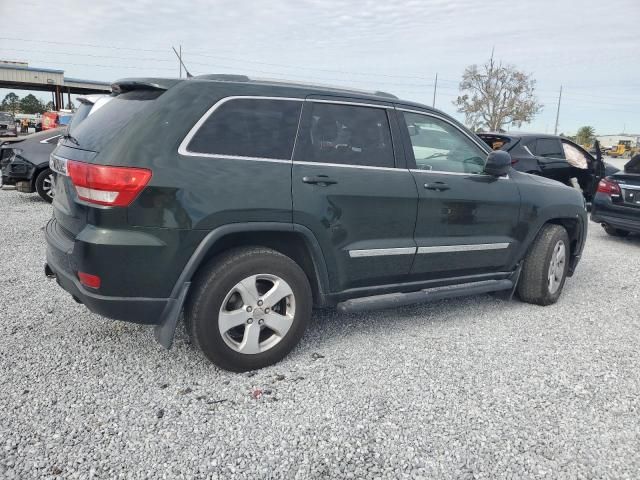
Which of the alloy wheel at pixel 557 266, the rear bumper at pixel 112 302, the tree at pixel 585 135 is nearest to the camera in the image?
the rear bumper at pixel 112 302

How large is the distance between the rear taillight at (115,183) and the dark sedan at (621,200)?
7544mm

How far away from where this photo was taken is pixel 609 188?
796cm

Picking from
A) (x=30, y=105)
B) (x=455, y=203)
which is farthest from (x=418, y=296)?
(x=30, y=105)

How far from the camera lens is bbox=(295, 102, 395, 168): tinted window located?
3.24 metres

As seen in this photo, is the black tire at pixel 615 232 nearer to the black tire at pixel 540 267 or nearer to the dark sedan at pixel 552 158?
the dark sedan at pixel 552 158

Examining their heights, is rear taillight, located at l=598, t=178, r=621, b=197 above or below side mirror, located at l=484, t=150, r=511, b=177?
below

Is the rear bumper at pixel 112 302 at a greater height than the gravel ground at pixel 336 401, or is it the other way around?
the rear bumper at pixel 112 302

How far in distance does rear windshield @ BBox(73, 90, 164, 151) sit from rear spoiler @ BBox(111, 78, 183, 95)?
25 millimetres

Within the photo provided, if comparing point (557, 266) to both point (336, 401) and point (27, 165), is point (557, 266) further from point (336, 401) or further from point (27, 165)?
point (27, 165)

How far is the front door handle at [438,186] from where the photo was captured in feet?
12.0

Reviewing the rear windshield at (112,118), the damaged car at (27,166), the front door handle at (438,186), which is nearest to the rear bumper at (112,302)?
the rear windshield at (112,118)

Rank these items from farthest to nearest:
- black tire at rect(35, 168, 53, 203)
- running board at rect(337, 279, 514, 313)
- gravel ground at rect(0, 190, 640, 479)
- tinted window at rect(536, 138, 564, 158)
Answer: tinted window at rect(536, 138, 564, 158) → black tire at rect(35, 168, 53, 203) → running board at rect(337, 279, 514, 313) → gravel ground at rect(0, 190, 640, 479)

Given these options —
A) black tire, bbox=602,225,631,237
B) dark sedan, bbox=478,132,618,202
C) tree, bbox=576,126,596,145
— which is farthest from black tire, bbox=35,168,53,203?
tree, bbox=576,126,596,145

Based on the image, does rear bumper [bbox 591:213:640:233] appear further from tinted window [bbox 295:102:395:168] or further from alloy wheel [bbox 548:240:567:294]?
tinted window [bbox 295:102:395:168]
